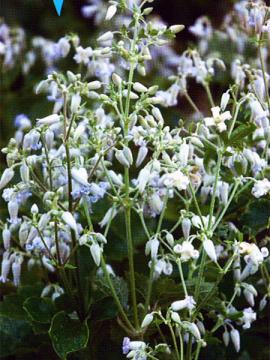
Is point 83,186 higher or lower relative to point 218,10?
lower

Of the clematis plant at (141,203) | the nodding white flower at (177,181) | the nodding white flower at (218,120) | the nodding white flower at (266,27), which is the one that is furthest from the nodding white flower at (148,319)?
the nodding white flower at (266,27)

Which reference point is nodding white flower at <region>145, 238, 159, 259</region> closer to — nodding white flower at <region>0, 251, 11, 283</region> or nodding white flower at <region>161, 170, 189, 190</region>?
nodding white flower at <region>161, 170, 189, 190</region>

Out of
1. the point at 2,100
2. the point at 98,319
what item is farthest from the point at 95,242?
the point at 2,100

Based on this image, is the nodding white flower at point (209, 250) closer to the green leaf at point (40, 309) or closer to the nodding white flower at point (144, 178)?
the nodding white flower at point (144, 178)

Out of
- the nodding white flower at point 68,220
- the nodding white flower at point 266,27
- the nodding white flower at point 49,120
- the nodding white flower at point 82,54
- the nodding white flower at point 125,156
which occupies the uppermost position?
the nodding white flower at point 82,54

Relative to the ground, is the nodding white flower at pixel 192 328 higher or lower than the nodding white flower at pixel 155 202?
lower

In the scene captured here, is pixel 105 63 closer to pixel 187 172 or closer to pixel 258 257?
pixel 187 172

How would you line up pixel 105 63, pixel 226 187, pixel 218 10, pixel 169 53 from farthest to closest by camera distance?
pixel 218 10, pixel 169 53, pixel 105 63, pixel 226 187

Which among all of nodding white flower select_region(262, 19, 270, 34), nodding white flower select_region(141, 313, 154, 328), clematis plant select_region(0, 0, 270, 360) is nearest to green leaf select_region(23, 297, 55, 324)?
clematis plant select_region(0, 0, 270, 360)
